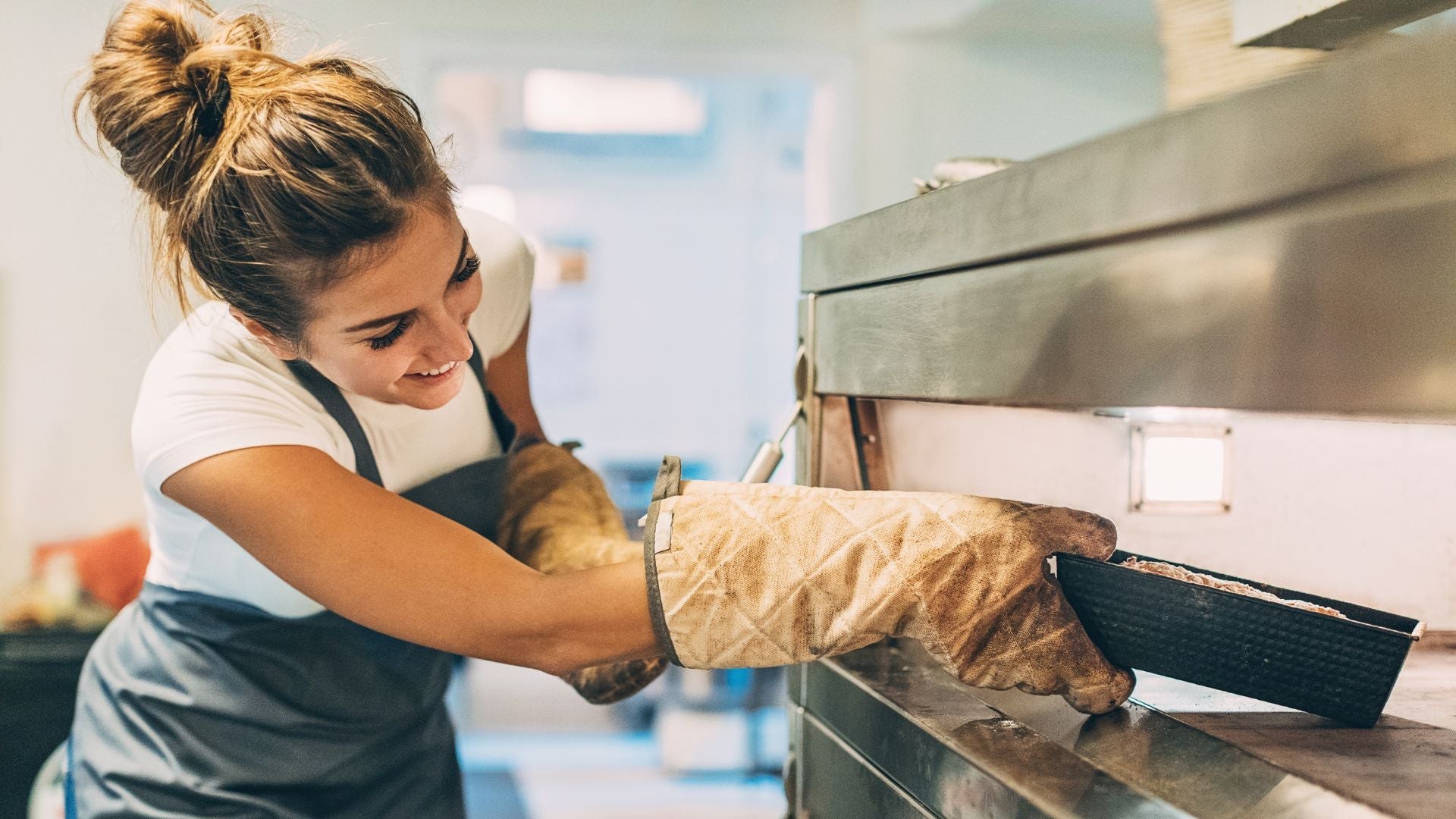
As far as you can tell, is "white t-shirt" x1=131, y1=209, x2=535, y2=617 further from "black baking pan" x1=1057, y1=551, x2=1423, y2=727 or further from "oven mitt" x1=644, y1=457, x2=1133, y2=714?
"black baking pan" x1=1057, y1=551, x2=1423, y2=727

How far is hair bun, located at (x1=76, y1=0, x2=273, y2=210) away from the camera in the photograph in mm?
867

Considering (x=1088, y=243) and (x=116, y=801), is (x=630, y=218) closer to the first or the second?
(x=116, y=801)

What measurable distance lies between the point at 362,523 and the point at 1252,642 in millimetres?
598

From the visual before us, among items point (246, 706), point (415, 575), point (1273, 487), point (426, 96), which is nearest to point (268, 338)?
point (415, 575)

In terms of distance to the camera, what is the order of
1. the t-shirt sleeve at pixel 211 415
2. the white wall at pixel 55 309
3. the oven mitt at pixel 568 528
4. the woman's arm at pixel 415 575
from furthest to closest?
the white wall at pixel 55 309 < the oven mitt at pixel 568 528 < the t-shirt sleeve at pixel 211 415 < the woman's arm at pixel 415 575

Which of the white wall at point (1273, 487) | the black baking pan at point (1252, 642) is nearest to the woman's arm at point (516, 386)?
the white wall at point (1273, 487)

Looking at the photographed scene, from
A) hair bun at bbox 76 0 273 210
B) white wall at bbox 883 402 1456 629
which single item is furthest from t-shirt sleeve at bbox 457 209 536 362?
white wall at bbox 883 402 1456 629

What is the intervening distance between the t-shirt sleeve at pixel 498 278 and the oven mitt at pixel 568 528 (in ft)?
0.45

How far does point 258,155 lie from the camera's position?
830 mm

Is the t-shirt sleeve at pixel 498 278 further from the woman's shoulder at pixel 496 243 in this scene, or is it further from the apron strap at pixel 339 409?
the apron strap at pixel 339 409

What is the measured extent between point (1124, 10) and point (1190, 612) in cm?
276

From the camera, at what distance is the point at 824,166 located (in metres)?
3.07

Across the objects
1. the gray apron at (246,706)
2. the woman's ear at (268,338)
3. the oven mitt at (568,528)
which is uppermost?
the woman's ear at (268,338)

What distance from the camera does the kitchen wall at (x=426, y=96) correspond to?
111 inches
